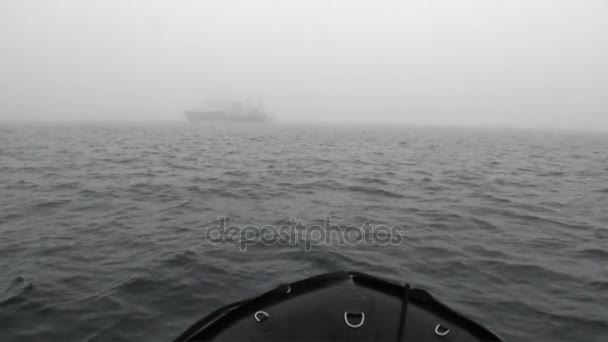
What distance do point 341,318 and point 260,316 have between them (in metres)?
1.00

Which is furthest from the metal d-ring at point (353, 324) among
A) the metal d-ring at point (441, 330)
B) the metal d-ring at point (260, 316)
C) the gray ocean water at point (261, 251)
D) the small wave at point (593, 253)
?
the small wave at point (593, 253)

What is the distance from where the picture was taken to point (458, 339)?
3971mm

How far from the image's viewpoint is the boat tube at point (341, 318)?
13.0 feet

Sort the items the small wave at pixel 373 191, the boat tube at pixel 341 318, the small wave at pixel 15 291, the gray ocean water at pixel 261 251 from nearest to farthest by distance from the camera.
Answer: the boat tube at pixel 341 318 → the gray ocean water at pixel 261 251 → the small wave at pixel 15 291 → the small wave at pixel 373 191

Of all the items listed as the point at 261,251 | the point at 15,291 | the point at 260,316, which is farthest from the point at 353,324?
the point at 15,291

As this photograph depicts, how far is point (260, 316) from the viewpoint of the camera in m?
4.29

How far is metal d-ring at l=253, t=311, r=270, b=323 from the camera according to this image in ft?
13.9

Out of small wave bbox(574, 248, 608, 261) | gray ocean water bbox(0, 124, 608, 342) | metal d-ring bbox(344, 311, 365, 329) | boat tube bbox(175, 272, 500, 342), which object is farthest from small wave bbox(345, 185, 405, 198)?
metal d-ring bbox(344, 311, 365, 329)

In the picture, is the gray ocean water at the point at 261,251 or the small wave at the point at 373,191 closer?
the gray ocean water at the point at 261,251

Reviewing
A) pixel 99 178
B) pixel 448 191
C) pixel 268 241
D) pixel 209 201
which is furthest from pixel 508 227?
pixel 99 178

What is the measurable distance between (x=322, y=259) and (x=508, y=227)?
23.1 feet

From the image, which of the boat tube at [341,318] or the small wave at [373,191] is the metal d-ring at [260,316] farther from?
the small wave at [373,191]

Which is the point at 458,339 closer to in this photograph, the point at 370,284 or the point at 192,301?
the point at 370,284

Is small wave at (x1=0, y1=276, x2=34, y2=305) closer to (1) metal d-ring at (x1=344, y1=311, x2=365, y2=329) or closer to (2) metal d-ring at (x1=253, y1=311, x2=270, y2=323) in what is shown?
(2) metal d-ring at (x1=253, y1=311, x2=270, y2=323)
